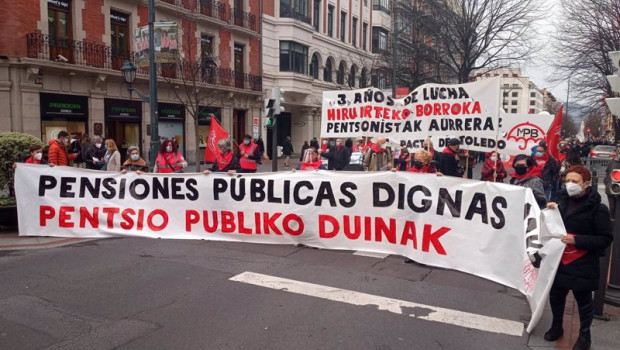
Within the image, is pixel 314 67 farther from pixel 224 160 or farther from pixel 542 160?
pixel 224 160

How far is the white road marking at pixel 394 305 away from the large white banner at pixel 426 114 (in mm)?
3957

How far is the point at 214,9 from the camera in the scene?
2752cm

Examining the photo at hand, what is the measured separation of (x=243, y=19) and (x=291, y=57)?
431 centimetres

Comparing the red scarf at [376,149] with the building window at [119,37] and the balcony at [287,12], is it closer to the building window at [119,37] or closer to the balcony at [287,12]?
the building window at [119,37]

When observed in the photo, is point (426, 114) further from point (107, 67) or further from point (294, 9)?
point (294, 9)

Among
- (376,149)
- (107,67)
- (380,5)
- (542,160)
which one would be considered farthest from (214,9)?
(380,5)

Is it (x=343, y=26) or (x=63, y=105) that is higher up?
(x=343, y=26)

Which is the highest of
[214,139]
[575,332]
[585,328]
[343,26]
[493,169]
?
[343,26]

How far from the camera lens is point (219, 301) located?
18.0 ft

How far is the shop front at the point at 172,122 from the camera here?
83.1ft

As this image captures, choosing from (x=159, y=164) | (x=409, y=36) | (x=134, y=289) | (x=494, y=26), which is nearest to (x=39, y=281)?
(x=134, y=289)

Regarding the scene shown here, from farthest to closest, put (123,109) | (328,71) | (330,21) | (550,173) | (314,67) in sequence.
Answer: (328,71) < (330,21) < (314,67) < (123,109) < (550,173)

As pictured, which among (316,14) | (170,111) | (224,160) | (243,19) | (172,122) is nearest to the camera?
(224,160)

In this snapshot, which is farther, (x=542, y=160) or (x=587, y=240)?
(x=542, y=160)
